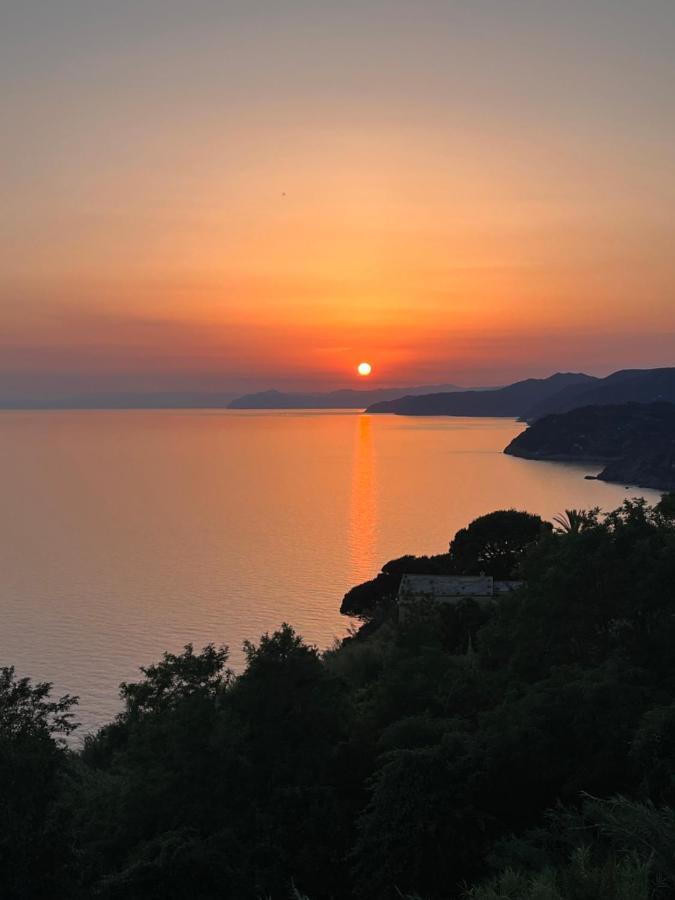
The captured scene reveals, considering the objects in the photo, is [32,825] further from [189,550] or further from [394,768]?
[189,550]

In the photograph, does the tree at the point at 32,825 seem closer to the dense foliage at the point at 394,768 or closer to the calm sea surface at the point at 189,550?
the dense foliage at the point at 394,768

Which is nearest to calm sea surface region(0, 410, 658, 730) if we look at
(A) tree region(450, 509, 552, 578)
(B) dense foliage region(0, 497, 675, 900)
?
(A) tree region(450, 509, 552, 578)

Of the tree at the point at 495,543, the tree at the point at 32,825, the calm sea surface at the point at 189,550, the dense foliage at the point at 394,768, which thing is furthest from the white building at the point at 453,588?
the tree at the point at 32,825

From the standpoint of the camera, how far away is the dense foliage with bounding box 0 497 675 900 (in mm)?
17969

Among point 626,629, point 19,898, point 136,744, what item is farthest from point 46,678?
point 626,629

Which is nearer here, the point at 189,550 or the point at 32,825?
the point at 32,825

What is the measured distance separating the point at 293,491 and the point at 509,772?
154 m

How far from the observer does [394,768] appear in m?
20.0

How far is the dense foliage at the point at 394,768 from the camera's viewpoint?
17969 mm

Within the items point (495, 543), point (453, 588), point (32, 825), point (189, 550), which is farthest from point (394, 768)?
point (189, 550)

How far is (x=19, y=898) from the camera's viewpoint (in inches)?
680

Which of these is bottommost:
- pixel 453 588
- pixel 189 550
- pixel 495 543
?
pixel 189 550

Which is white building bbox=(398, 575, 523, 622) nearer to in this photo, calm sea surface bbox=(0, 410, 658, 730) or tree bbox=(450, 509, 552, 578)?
tree bbox=(450, 509, 552, 578)

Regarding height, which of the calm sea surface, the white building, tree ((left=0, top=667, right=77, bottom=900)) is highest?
tree ((left=0, top=667, right=77, bottom=900))
